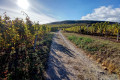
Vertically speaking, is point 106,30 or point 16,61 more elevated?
point 106,30

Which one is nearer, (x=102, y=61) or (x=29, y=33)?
(x=102, y=61)

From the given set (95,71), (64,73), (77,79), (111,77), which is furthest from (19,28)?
(111,77)

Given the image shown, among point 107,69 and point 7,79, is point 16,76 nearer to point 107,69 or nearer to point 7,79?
point 7,79

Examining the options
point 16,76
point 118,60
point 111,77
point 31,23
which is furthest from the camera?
point 31,23

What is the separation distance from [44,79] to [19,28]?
5.96 m

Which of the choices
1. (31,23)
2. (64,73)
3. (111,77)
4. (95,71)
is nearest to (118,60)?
(111,77)

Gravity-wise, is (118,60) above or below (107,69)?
above

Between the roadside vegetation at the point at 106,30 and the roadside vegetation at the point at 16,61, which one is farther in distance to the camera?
the roadside vegetation at the point at 106,30

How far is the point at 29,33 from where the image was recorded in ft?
27.1

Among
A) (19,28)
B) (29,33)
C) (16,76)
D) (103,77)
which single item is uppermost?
(19,28)

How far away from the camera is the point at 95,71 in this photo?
Answer: 5234mm

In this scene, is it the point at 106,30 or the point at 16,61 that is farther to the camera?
the point at 106,30

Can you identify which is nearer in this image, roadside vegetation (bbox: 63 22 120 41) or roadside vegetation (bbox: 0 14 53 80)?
roadside vegetation (bbox: 0 14 53 80)

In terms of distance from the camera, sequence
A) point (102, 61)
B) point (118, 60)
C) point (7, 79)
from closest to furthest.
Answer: point (7, 79) < point (118, 60) < point (102, 61)
